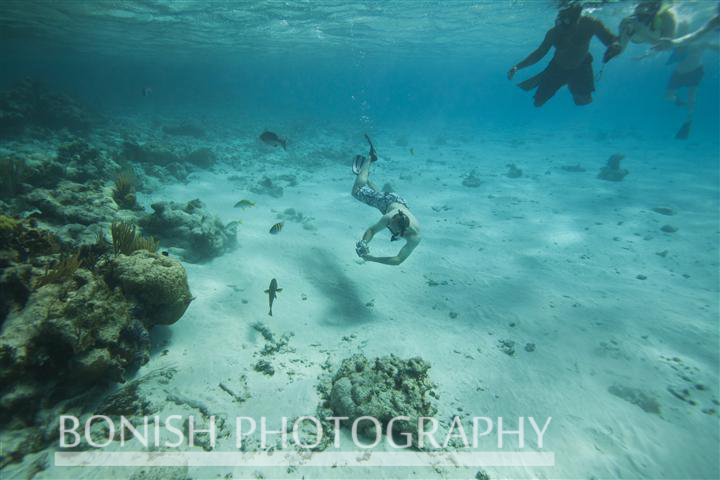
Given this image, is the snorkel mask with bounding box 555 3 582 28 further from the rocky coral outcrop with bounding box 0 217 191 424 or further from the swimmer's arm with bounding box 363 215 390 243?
the rocky coral outcrop with bounding box 0 217 191 424

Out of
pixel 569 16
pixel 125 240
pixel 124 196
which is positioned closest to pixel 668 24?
pixel 569 16

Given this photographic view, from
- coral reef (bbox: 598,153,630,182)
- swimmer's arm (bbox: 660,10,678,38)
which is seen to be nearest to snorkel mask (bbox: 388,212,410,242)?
swimmer's arm (bbox: 660,10,678,38)

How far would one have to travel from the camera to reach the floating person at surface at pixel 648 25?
20.1ft

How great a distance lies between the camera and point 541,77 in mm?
7160

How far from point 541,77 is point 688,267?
8.24 metres

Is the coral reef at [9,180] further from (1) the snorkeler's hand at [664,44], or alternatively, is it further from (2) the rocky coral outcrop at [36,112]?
(1) the snorkeler's hand at [664,44]

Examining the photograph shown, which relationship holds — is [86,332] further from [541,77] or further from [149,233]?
[541,77]

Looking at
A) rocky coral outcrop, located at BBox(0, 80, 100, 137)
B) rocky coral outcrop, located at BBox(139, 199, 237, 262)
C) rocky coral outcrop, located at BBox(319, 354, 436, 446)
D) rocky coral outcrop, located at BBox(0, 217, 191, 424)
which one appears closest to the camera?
rocky coral outcrop, located at BBox(0, 217, 191, 424)

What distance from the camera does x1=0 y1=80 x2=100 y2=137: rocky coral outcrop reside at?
643 inches

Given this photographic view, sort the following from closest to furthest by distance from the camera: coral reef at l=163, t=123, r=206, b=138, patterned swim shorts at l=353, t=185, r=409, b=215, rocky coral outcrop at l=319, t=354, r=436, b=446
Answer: rocky coral outcrop at l=319, t=354, r=436, b=446, patterned swim shorts at l=353, t=185, r=409, b=215, coral reef at l=163, t=123, r=206, b=138

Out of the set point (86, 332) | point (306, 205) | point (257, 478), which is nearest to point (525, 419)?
point (257, 478)

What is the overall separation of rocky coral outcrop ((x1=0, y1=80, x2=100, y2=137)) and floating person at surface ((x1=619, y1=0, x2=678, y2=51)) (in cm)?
2446

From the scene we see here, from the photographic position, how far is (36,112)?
18.3 metres

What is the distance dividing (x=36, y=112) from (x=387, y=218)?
76.6 feet
